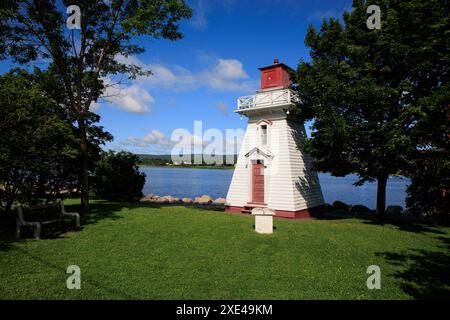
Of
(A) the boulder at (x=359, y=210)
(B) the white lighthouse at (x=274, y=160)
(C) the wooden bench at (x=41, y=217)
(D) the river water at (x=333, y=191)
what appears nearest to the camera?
(C) the wooden bench at (x=41, y=217)

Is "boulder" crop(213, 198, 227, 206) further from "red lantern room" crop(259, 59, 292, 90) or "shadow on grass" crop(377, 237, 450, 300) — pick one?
"shadow on grass" crop(377, 237, 450, 300)

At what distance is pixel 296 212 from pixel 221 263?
10869 mm

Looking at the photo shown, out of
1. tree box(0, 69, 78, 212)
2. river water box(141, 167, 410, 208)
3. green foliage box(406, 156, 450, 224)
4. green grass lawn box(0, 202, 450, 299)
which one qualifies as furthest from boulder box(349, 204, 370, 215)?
tree box(0, 69, 78, 212)

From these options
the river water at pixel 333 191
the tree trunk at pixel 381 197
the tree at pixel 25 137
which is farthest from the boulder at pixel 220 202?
the tree at pixel 25 137

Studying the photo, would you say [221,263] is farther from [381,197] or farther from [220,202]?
[220,202]

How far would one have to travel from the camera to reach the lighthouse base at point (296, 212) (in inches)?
700

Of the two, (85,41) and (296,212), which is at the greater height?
(85,41)

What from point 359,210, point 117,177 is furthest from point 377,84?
point 117,177

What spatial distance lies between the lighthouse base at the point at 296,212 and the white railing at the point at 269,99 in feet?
24.2

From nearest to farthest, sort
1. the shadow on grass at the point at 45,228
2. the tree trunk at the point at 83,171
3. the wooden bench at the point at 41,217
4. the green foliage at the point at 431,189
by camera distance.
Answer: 1. the shadow on grass at the point at 45,228
2. the wooden bench at the point at 41,217
3. the green foliage at the point at 431,189
4. the tree trunk at the point at 83,171

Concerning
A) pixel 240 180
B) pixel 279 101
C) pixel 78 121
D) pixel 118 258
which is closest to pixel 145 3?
pixel 78 121

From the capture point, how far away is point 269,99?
754 inches

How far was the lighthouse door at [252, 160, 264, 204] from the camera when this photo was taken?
1942 centimetres

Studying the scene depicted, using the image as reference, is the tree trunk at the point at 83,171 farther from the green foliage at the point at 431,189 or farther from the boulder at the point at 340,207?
the boulder at the point at 340,207
